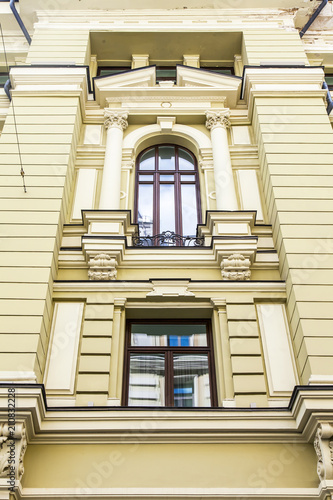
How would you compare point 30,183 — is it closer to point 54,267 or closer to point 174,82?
point 54,267

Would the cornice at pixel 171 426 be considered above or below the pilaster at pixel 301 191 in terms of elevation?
below

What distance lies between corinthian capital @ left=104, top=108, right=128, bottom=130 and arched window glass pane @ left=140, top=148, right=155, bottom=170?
33.8 inches

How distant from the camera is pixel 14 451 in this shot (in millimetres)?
8289

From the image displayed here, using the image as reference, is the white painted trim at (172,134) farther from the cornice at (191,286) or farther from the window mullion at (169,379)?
the window mullion at (169,379)

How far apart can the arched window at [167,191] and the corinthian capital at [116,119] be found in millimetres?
863

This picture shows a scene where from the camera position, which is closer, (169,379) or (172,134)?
(169,379)

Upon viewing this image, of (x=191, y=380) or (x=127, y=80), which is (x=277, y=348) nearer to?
(x=191, y=380)

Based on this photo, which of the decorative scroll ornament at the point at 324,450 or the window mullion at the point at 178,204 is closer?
the decorative scroll ornament at the point at 324,450

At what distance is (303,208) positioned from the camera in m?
11.8

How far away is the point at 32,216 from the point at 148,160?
171 inches

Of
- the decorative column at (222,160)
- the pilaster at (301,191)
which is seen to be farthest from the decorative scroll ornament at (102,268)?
the pilaster at (301,191)

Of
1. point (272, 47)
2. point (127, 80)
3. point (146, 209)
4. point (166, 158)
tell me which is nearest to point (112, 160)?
point (146, 209)

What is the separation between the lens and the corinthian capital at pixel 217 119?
591 inches

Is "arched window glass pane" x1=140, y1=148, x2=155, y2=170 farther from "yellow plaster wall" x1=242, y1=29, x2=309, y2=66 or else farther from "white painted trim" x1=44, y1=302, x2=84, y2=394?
"white painted trim" x1=44, y1=302, x2=84, y2=394
